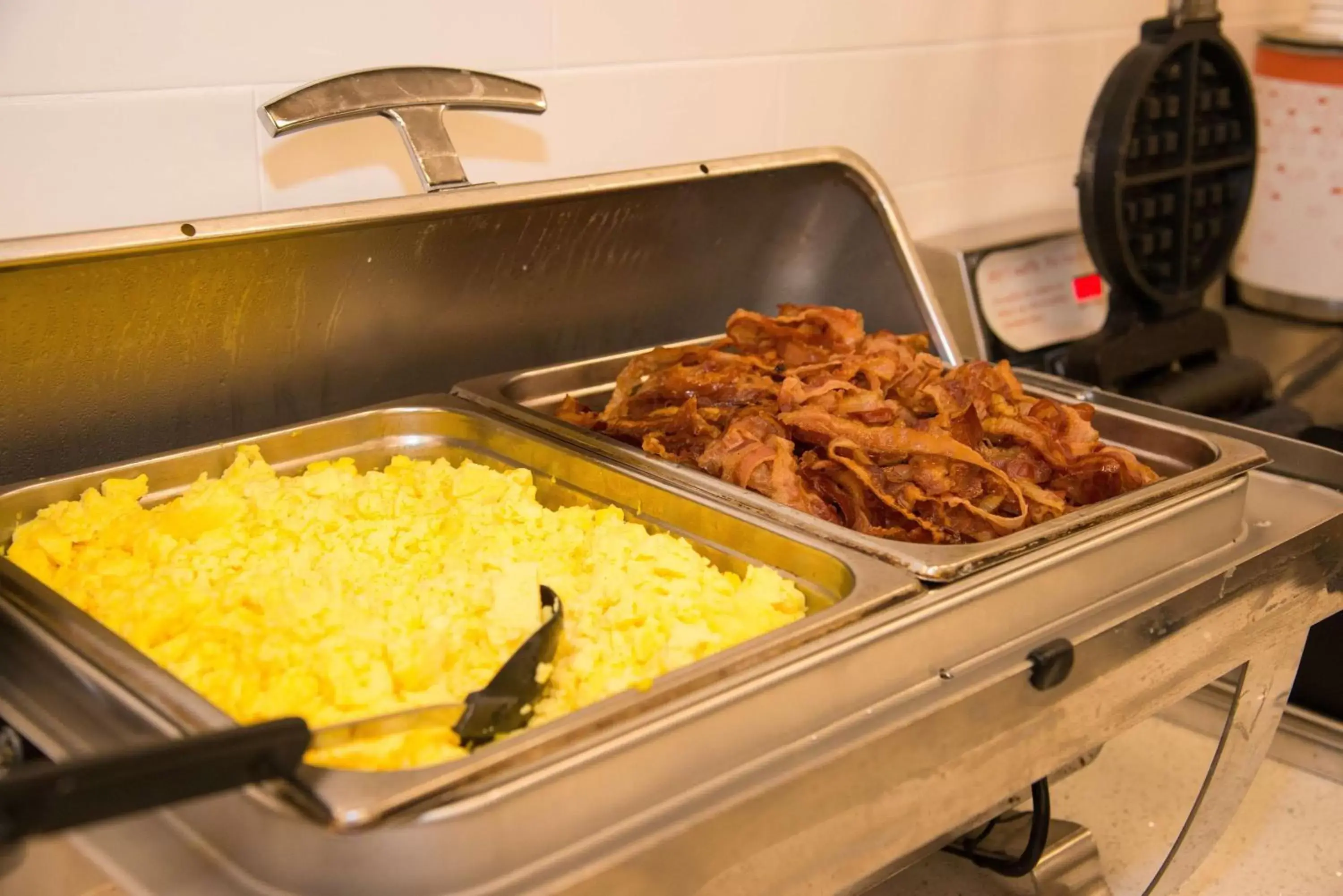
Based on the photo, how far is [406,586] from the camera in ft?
3.02

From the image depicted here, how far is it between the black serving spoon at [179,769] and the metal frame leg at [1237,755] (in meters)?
0.81

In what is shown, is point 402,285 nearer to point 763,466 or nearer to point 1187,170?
point 763,466

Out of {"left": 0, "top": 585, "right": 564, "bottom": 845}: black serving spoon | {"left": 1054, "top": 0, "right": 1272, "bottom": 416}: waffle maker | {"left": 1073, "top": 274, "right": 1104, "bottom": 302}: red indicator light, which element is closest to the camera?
{"left": 0, "top": 585, "right": 564, "bottom": 845}: black serving spoon

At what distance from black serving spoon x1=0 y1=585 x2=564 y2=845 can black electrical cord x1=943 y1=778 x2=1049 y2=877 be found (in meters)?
0.73

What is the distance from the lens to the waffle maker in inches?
65.2

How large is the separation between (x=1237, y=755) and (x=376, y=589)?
868 millimetres

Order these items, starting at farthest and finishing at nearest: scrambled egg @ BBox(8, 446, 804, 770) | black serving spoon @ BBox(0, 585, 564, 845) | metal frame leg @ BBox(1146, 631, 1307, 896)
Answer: metal frame leg @ BBox(1146, 631, 1307, 896), scrambled egg @ BBox(8, 446, 804, 770), black serving spoon @ BBox(0, 585, 564, 845)

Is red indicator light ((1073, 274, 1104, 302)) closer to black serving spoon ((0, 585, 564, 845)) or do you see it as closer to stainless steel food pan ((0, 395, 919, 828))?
stainless steel food pan ((0, 395, 919, 828))

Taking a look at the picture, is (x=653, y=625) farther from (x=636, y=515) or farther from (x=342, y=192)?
(x=342, y=192)

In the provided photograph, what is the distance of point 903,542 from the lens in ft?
3.23

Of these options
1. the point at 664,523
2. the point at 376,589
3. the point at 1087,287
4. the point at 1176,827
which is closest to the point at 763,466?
the point at 664,523

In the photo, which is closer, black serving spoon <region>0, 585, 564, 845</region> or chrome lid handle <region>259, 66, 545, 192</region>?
black serving spoon <region>0, 585, 564, 845</region>

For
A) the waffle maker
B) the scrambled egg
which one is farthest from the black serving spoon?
the waffle maker

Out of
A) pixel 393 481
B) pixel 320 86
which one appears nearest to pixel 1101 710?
pixel 393 481
